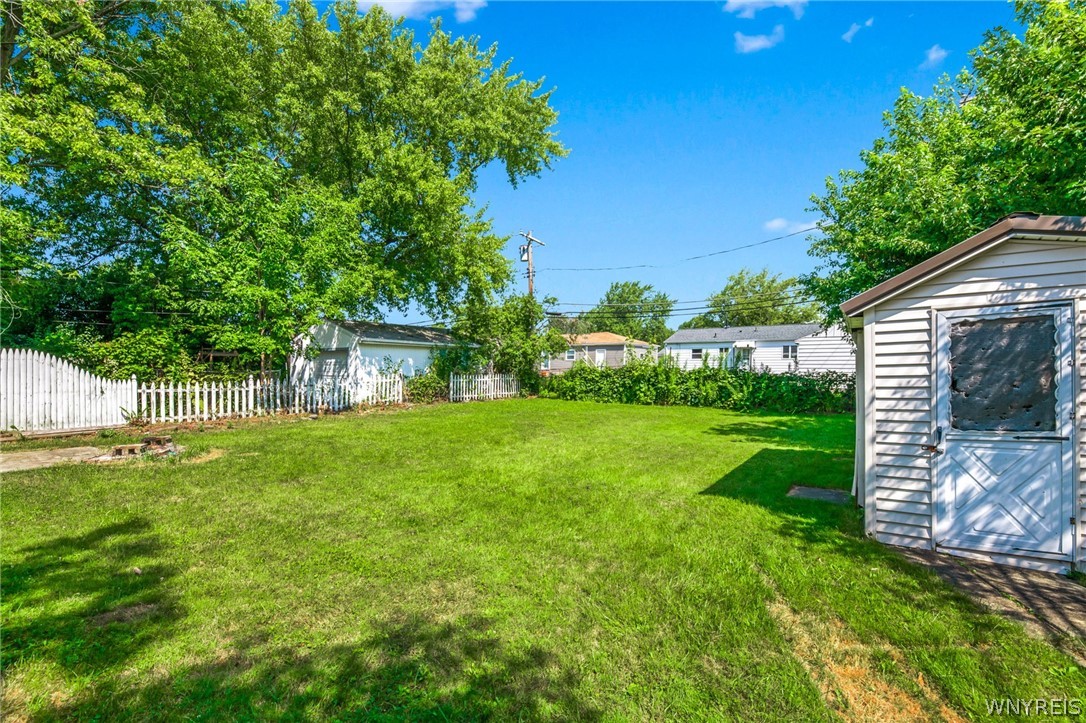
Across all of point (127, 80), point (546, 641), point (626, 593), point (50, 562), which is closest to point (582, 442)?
point (626, 593)

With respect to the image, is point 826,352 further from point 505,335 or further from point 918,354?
point 918,354

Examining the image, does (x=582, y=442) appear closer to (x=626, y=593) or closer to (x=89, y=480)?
(x=626, y=593)

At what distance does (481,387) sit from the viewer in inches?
764

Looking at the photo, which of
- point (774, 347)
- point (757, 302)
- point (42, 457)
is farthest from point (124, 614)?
point (757, 302)

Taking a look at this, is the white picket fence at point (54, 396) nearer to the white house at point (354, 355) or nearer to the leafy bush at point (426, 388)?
the white house at point (354, 355)

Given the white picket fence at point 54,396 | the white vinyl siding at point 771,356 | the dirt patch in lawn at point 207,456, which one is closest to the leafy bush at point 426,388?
the white picket fence at point 54,396

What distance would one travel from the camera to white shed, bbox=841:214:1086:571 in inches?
140

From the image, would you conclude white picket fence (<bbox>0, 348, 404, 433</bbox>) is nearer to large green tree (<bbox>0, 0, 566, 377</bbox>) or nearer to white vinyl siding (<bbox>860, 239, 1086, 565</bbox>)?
large green tree (<bbox>0, 0, 566, 377</bbox>)

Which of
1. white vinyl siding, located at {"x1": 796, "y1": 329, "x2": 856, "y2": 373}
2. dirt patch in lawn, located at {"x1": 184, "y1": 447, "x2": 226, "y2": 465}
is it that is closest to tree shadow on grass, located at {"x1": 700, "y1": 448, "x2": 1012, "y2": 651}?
dirt patch in lawn, located at {"x1": 184, "y1": 447, "x2": 226, "y2": 465}

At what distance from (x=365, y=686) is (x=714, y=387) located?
16.8 metres

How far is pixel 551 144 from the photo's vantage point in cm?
2250

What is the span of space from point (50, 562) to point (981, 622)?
6.75m

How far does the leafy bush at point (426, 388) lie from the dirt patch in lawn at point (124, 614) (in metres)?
14.3

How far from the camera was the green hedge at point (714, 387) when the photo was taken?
53.4ft
